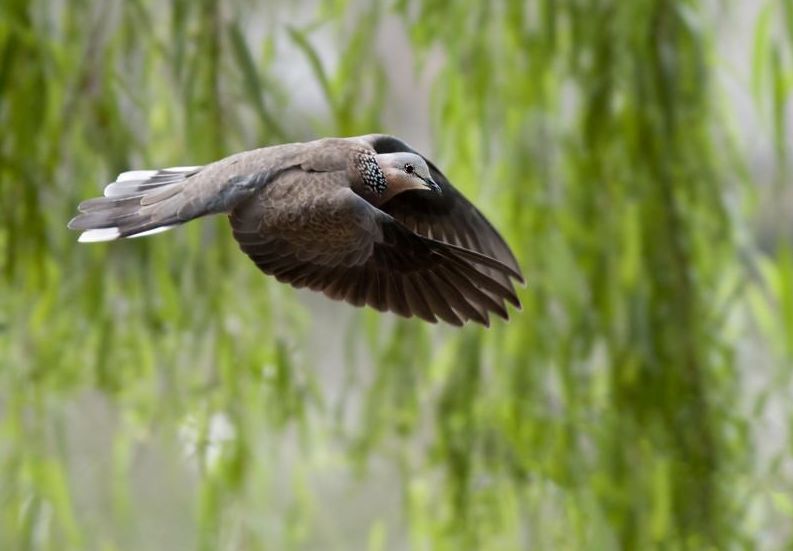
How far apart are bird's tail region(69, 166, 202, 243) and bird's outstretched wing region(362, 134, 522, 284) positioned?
5.6 inches

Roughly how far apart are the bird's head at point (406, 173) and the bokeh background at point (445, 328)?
2.21 ft

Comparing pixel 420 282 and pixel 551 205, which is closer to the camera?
pixel 420 282

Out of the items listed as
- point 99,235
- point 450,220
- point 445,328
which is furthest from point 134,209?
point 445,328

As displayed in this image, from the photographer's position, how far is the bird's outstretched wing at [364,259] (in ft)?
1.85

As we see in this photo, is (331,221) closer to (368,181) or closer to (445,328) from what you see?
(368,181)

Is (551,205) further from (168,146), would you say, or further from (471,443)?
(168,146)

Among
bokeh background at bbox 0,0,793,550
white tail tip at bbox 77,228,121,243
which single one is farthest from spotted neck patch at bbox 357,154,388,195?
bokeh background at bbox 0,0,793,550

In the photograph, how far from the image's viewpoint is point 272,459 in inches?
55.9

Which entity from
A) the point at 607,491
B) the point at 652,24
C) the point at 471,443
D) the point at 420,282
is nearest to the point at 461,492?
the point at 471,443

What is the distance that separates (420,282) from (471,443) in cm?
77

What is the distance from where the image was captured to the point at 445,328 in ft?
4.94

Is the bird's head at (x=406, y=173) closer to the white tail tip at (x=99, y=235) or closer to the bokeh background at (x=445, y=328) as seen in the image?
the white tail tip at (x=99, y=235)

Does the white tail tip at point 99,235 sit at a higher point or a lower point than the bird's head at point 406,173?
lower

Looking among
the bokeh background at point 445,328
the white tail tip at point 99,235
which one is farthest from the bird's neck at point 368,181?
the bokeh background at point 445,328
